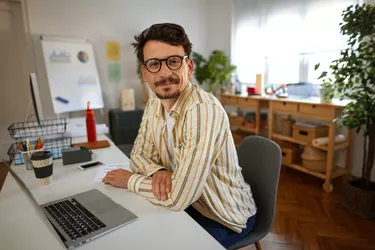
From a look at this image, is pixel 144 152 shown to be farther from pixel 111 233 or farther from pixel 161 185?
pixel 111 233

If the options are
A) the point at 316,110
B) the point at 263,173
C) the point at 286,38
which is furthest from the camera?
the point at 286,38

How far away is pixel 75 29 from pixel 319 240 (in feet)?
12.0

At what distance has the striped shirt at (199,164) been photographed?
2.81 ft

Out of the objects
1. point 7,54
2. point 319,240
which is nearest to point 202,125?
point 319,240

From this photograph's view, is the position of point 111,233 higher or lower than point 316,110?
lower

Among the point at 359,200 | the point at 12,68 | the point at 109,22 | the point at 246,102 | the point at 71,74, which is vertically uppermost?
the point at 109,22

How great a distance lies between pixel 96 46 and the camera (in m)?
3.56

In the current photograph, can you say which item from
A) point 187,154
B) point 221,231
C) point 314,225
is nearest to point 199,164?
point 187,154

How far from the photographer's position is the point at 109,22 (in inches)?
142

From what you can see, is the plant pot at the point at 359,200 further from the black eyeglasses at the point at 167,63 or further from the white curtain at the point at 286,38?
the black eyeglasses at the point at 167,63

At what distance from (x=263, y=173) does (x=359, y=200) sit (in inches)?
57.3

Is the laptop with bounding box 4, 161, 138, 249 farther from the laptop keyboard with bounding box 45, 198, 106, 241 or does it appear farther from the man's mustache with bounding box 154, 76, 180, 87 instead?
the man's mustache with bounding box 154, 76, 180, 87

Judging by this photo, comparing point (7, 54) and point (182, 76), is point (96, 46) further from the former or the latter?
point (182, 76)

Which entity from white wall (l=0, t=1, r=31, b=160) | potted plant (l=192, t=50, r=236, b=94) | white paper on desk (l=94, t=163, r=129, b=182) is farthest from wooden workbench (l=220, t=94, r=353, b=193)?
white wall (l=0, t=1, r=31, b=160)
